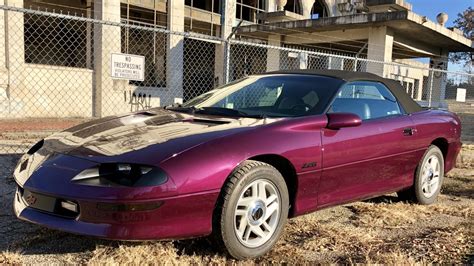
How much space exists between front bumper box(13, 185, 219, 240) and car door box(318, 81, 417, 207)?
47.0 inches

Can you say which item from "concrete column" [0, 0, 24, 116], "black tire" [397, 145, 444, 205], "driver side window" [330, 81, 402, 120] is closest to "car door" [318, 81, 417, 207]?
"driver side window" [330, 81, 402, 120]

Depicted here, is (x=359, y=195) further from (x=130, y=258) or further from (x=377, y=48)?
(x=377, y=48)

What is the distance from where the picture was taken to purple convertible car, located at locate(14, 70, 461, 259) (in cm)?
302

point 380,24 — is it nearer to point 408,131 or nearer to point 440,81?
point 440,81

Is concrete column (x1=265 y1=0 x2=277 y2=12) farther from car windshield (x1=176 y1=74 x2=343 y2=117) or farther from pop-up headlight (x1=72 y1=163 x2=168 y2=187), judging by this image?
pop-up headlight (x1=72 y1=163 x2=168 y2=187)

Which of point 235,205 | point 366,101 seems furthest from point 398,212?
point 235,205

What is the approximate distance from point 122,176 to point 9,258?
0.98 metres

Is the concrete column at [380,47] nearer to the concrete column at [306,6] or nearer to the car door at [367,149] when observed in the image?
the concrete column at [306,6]

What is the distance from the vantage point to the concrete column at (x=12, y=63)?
13.9 metres

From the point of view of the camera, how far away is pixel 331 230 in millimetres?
4129

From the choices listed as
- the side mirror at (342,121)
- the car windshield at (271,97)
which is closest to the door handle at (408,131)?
the car windshield at (271,97)

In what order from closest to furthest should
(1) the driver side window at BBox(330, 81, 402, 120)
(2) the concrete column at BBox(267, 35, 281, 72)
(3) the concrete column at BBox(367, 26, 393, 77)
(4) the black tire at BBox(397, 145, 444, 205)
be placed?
(1) the driver side window at BBox(330, 81, 402, 120), (4) the black tire at BBox(397, 145, 444, 205), (3) the concrete column at BBox(367, 26, 393, 77), (2) the concrete column at BBox(267, 35, 281, 72)

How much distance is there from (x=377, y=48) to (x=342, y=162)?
1511 centimetres

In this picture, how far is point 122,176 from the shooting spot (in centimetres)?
305
